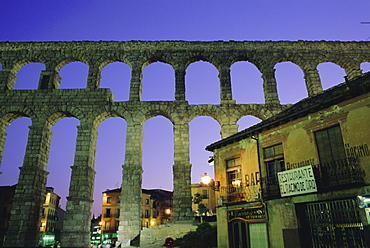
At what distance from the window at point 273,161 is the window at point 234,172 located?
5.39ft

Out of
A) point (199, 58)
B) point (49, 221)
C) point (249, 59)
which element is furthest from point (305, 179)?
point (49, 221)

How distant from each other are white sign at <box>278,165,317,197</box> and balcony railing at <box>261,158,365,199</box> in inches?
9.4

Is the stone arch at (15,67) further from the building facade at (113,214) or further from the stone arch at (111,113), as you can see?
the building facade at (113,214)

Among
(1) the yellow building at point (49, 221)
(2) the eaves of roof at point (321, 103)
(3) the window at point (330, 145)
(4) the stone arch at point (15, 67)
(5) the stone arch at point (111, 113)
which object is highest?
(4) the stone arch at point (15, 67)

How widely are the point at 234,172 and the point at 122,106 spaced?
1258cm

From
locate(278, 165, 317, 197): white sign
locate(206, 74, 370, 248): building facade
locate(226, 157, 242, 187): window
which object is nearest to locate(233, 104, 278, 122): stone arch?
locate(226, 157, 242, 187): window

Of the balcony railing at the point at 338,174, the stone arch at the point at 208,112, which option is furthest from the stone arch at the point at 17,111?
the balcony railing at the point at 338,174

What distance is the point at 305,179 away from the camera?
408 inches

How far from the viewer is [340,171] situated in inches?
379

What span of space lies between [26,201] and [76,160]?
4.39m

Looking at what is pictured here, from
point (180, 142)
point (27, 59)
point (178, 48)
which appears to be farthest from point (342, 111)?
point (27, 59)

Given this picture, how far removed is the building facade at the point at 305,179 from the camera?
368 inches

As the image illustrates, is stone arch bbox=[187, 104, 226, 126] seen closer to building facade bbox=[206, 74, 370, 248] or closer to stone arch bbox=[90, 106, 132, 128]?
stone arch bbox=[90, 106, 132, 128]

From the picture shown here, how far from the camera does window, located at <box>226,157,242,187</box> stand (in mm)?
13644
